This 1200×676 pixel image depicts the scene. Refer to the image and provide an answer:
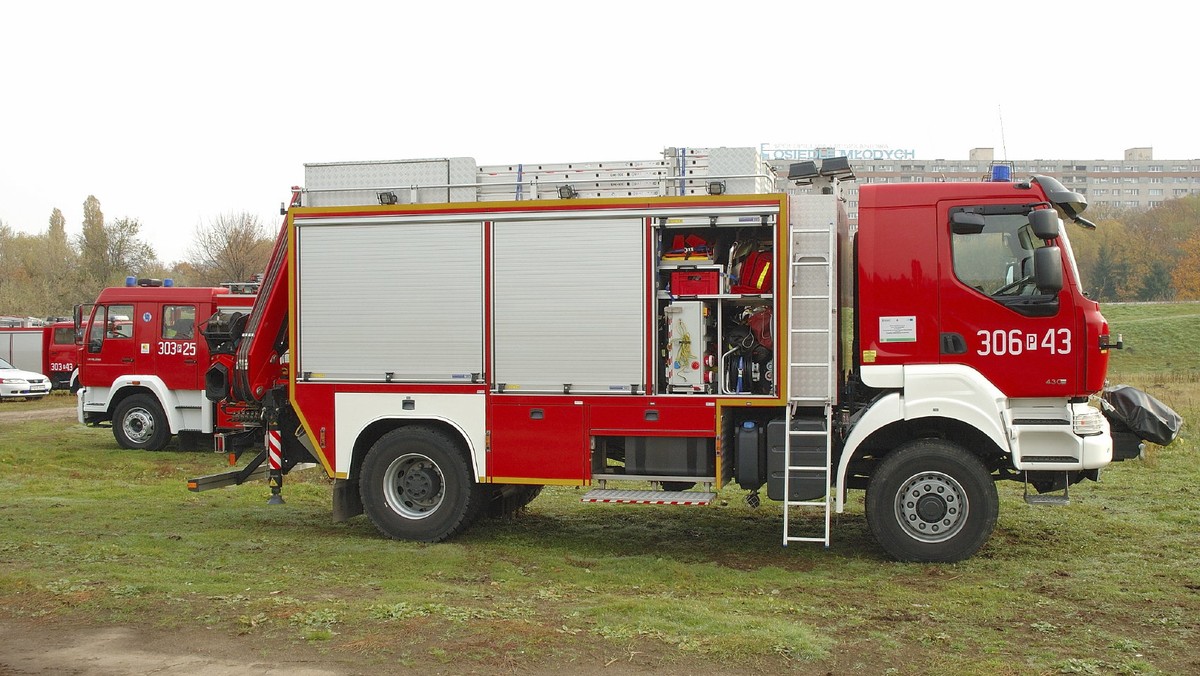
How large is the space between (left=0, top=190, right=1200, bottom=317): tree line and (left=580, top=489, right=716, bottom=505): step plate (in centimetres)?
3719

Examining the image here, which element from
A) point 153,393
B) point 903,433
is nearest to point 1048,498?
point 903,433

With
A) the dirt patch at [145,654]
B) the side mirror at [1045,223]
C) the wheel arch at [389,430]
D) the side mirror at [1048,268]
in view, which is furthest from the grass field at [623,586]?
the side mirror at [1045,223]

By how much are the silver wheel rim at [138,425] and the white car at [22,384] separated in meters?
14.2

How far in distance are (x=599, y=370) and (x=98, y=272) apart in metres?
60.5

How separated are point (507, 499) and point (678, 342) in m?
2.91

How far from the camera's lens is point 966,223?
8492mm

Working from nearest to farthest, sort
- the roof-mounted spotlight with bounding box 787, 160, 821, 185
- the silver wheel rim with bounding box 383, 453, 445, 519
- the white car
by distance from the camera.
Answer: the roof-mounted spotlight with bounding box 787, 160, 821, 185
the silver wheel rim with bounding box 383, 453, 445, 519
the white car

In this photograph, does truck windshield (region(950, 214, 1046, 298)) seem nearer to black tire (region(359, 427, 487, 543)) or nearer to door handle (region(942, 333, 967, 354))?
door handle (region(942, 333, 967, 354))

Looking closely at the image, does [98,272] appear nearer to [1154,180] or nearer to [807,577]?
[807,577]

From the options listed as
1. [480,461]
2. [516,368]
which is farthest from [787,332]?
[480,461]

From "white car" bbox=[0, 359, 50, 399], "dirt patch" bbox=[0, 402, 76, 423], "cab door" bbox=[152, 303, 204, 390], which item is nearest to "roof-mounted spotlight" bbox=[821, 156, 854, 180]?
"cab door" bbox=[152, 303, 204, 390]

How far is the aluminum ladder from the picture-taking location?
8688 millimetres

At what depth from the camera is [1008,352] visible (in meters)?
8.42

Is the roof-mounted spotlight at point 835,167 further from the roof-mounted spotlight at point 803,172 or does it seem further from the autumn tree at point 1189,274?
the autumn tree at point 1189,274
